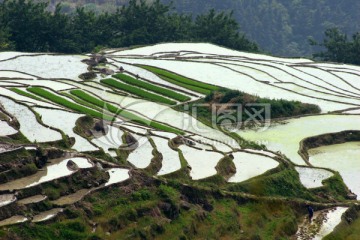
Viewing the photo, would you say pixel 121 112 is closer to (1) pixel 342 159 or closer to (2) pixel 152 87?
(2) pixel 152 87

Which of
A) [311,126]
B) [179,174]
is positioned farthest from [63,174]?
[311,126]

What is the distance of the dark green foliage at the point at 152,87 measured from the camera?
3356 cm

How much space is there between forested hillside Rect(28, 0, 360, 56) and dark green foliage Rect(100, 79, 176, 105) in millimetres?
56182

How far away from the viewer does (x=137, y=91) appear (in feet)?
111

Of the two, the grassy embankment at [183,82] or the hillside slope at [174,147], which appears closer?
the hillside slope at [174,147]

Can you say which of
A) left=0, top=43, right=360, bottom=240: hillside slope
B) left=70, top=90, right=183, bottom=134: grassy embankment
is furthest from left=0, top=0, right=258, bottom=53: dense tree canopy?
left=70, top=90, right=183, bottom=134: grassy embankment

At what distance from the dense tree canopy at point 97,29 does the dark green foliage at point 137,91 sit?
12834 mm

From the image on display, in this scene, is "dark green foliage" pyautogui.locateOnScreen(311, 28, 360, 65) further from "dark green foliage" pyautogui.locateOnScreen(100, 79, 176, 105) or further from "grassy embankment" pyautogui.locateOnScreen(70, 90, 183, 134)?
"grassy embankment" pyautogui.locateOnScreen(70, 90, 183, 134)

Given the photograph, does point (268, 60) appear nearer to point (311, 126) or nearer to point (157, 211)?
point (311, 126)

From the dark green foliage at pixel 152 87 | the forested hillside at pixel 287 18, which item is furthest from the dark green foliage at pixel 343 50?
the forested hillside at pixel 287 18

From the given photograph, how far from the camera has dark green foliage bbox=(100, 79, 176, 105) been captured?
A: 108ft

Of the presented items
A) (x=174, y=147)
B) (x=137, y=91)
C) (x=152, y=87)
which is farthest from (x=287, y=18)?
(x=174, y=147)

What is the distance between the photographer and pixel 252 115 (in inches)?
1236

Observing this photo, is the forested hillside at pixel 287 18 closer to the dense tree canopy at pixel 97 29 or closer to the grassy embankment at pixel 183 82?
the dense tree canopy at pixel 97 29
